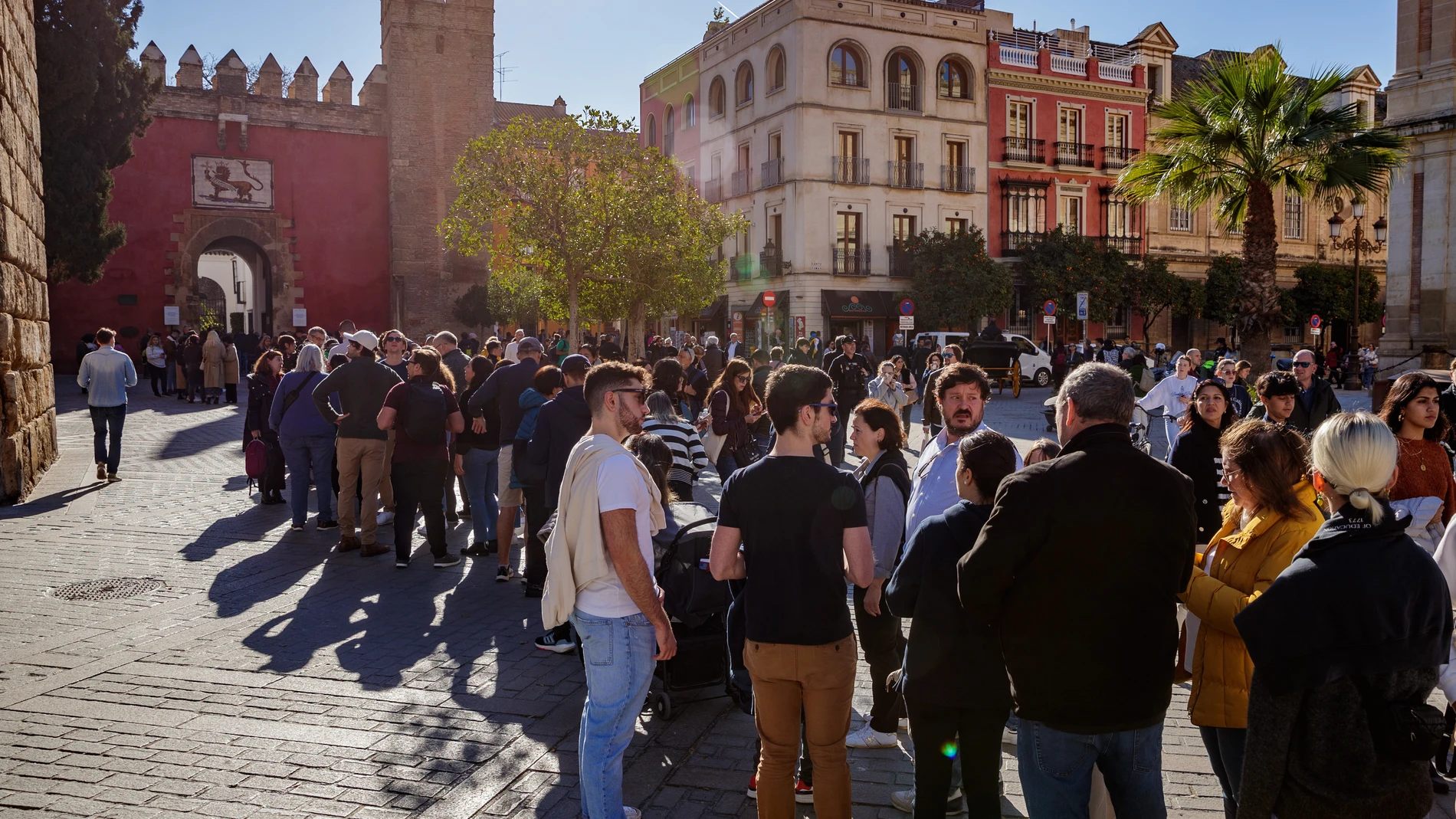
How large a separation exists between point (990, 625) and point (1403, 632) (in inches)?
42.5

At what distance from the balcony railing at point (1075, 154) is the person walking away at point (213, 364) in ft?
101

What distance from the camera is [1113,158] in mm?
42219

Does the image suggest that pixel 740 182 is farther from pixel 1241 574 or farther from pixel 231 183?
pixel 1241 574

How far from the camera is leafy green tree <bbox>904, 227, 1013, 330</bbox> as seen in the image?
120 ft

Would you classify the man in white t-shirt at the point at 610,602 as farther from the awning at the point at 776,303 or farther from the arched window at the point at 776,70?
the arched window at the point at 776,70

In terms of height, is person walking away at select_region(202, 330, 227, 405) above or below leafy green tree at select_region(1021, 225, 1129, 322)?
below

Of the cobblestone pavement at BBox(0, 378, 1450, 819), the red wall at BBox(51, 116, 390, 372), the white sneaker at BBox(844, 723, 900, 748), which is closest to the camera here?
the cobblestone pavement at BBox(0, 378, 1450, 819)

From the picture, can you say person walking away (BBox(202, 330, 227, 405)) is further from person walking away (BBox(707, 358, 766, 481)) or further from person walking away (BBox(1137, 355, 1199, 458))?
person walking away (BBox(1137, 355, 1199, 458))

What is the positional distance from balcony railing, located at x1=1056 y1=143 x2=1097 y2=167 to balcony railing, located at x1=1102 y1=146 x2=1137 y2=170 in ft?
2.19

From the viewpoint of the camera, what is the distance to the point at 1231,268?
41.5 metres

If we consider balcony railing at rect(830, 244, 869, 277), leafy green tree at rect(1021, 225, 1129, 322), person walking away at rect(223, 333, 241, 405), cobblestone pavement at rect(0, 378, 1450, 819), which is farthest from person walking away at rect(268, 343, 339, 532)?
leafy green tree at rect(1021, 225, 1129, 322)

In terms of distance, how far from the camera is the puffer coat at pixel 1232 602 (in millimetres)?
3188

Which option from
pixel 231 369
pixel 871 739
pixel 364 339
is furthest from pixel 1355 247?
pixel 871 739

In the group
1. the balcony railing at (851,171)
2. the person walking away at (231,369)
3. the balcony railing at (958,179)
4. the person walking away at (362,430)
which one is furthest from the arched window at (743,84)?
the person walking away at (362,430)
